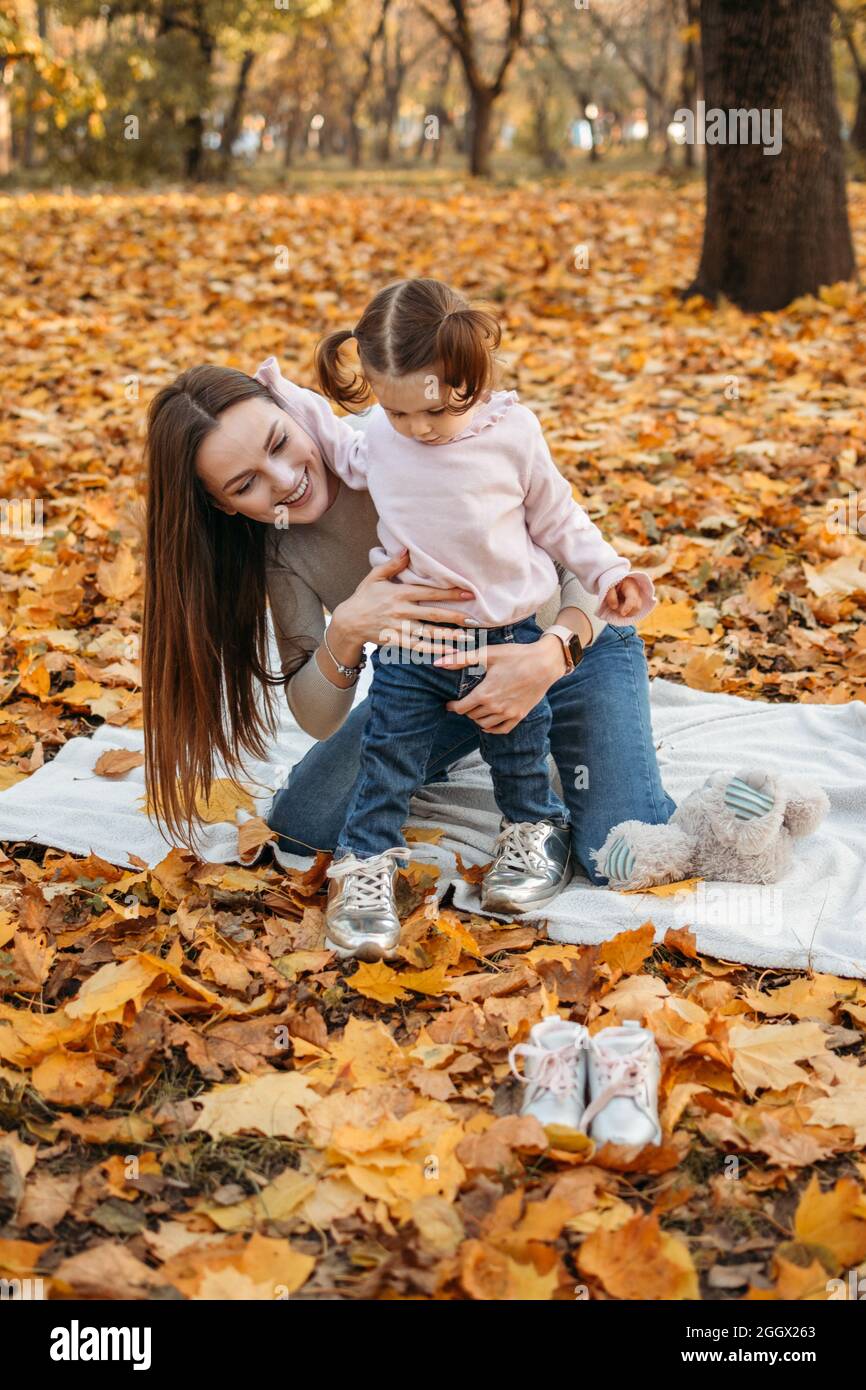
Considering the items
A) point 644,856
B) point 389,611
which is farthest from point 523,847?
point 389,611

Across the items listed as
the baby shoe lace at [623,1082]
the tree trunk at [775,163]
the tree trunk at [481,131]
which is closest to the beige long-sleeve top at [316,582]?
the baby shoe lace at [623,1082]

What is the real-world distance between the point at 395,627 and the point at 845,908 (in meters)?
1.09

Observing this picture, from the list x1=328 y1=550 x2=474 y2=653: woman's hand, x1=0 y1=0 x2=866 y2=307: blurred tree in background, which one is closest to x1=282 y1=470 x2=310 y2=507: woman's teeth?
x1=328 y1=550 x2=474 y2=653: woman's hand

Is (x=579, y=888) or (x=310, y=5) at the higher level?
(x=310, y=5)

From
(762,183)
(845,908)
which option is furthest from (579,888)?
(762,183)

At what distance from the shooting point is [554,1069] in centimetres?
198

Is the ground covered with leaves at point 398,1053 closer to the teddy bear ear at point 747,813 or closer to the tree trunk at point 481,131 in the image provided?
the teddy bear ear at point 747,813

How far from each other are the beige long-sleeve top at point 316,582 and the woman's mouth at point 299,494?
0.14 metres

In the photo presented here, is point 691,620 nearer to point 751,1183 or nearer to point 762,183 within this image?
point 751,1183

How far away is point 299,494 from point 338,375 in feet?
0.86

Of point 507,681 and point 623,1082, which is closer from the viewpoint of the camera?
point 623,1082

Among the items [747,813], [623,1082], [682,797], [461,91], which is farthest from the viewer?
[461,91]

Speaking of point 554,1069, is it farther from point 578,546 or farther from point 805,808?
point 578,546
